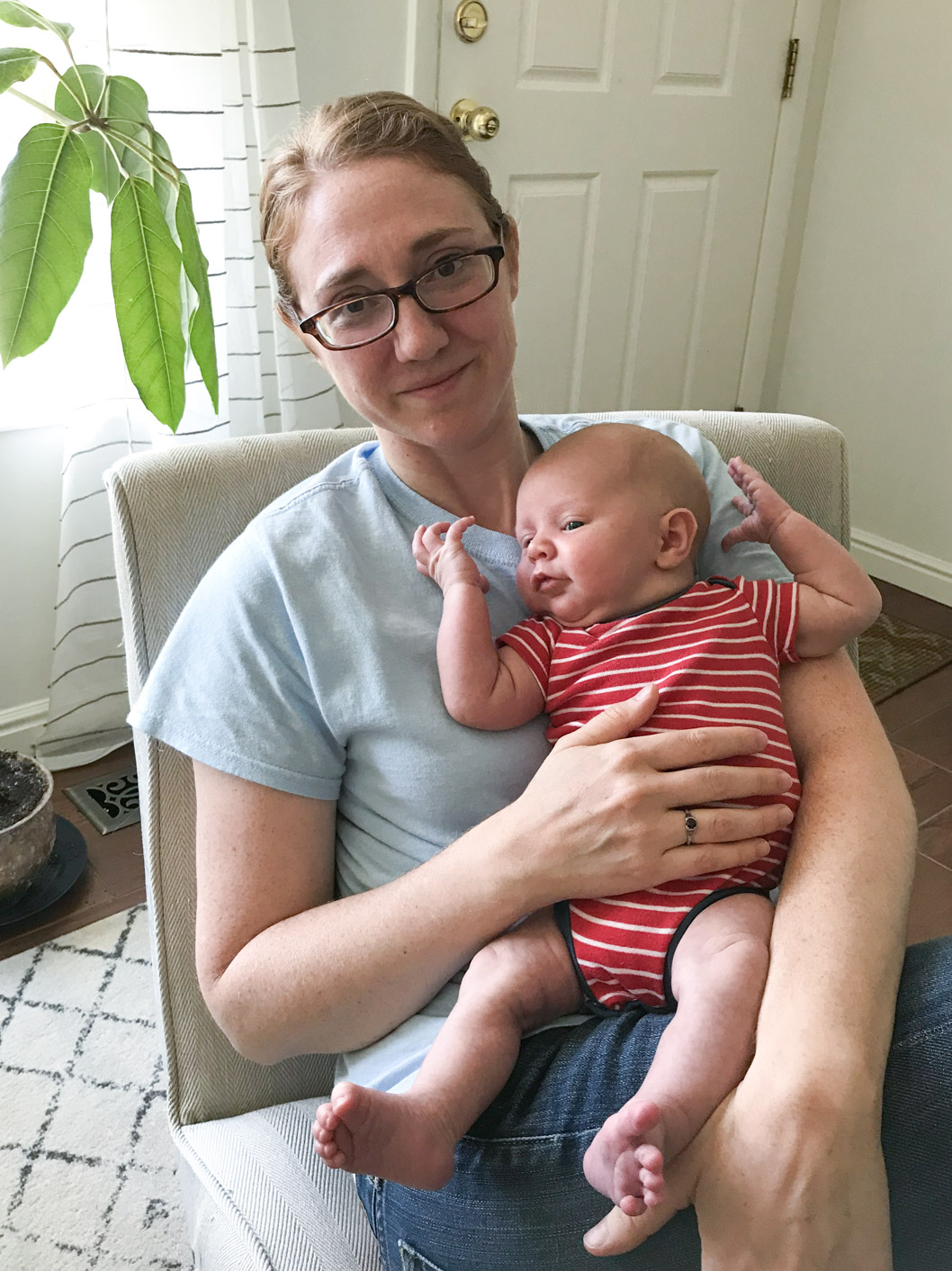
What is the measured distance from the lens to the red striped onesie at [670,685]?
894 mm

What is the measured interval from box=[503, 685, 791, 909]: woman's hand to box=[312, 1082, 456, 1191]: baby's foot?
188 millimetres

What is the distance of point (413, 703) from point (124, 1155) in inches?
37.4

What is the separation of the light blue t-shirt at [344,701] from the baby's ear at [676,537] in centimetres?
20

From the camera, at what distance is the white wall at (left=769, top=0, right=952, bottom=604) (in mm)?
2914

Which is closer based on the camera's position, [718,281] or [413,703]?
[413,703]

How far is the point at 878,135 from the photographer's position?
9.91ft

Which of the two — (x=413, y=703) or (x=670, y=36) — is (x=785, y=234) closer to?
(x=670, y=36)

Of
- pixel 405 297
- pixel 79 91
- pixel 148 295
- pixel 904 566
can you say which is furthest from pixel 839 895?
pixel 904 566

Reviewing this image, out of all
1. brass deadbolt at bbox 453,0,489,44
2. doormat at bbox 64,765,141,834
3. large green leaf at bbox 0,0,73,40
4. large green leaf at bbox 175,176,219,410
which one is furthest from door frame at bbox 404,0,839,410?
large green leaf at bbox 0,0,73,40

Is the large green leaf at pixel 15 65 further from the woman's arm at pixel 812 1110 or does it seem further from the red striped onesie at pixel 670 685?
the woman's arm at pixel 812 1110

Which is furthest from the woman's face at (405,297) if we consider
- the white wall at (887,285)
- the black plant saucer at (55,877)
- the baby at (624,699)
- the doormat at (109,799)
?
the white wall at (887,285)

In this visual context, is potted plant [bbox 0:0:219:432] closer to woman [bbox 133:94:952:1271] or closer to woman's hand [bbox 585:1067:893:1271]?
woman [bbox 133:94:952:1271]

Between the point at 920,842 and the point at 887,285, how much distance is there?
5.55 ft

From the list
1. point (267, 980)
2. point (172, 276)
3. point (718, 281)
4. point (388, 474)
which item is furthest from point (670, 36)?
point (267, 980)
